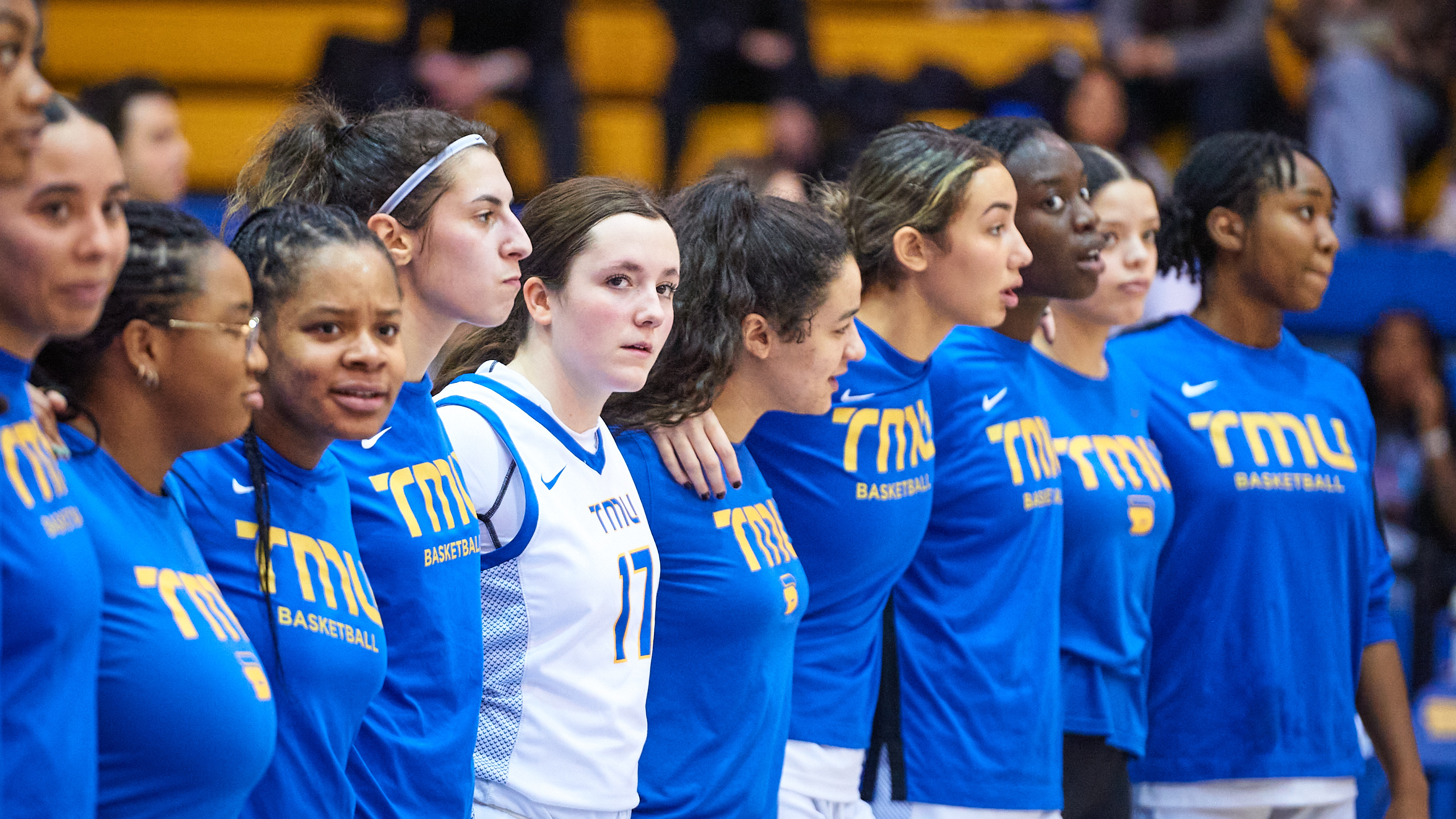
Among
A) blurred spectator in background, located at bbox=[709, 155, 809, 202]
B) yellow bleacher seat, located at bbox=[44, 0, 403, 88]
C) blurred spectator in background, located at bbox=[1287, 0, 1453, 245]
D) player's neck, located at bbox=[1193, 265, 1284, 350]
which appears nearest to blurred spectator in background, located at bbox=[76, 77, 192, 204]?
blurred spectator in background, located at bbox=[709, 155, 809, 202]

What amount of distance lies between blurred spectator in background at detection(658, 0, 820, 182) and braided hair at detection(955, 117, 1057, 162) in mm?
4278

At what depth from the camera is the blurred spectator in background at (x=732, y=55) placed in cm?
836

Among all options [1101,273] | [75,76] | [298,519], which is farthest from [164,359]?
[75,76]

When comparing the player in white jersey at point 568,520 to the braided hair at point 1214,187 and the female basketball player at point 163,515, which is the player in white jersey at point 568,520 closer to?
the female basketball player at point 163,515

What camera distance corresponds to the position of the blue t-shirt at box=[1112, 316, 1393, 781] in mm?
4023

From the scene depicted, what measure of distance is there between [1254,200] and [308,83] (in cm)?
249

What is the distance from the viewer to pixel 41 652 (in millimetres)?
1813

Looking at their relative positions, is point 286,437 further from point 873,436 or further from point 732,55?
point 732,55

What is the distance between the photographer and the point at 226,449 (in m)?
2.37

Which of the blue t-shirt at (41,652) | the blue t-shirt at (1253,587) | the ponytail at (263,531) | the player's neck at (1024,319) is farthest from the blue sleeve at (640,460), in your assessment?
the blue t-shirt at (1253,587)

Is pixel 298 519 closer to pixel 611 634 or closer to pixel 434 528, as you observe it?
pixel 434 528

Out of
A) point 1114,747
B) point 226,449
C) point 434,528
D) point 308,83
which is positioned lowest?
point 1114,747

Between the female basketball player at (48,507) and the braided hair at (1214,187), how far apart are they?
315 cm

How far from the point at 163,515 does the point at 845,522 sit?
Result: 1.63 metres
